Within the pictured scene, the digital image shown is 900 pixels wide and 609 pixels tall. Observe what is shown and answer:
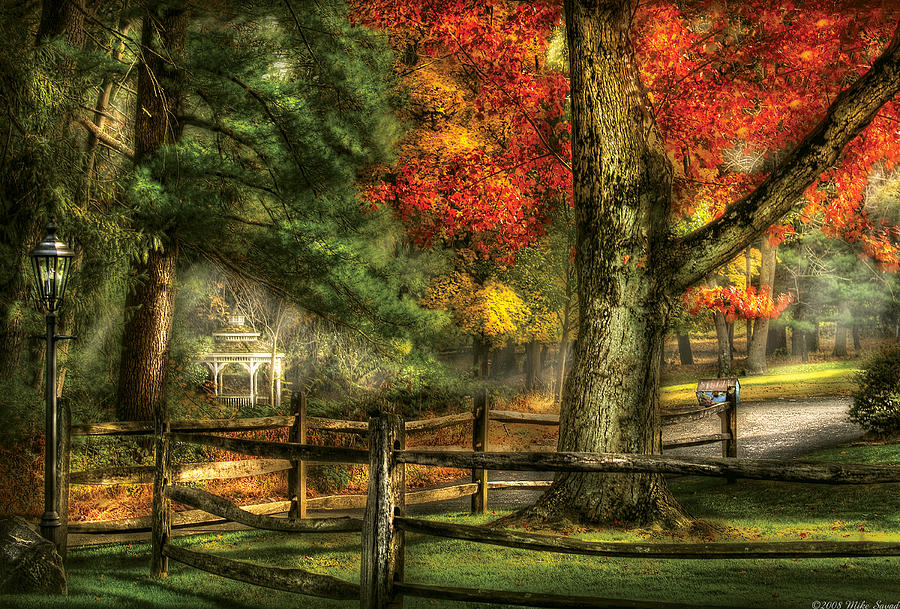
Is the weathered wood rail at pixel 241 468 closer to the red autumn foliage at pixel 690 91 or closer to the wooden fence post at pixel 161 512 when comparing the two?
the wooden fence post at pixel 161 512

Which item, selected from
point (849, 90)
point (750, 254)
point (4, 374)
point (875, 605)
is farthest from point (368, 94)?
point (750, 254)

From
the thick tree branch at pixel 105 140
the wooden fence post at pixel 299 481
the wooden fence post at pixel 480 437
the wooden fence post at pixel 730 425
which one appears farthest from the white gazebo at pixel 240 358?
the wooden fence post at pixel 730 425

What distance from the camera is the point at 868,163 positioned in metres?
14.1

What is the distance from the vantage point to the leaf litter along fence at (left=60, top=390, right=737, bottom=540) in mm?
9680

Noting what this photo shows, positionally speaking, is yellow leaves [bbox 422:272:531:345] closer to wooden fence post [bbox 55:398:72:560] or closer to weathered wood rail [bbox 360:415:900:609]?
wooden fence post [bbox 55:398:72:560]

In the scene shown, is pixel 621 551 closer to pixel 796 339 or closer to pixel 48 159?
pixel 48 159

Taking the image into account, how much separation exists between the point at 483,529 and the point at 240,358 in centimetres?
1937

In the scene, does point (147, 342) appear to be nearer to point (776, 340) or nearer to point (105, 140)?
point (105, 140)

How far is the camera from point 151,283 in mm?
16078

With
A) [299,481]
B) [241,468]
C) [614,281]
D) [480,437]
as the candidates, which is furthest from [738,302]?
[241,468]

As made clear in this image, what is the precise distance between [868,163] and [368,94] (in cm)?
888

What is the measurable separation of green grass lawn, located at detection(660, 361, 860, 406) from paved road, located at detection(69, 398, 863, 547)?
2.85m

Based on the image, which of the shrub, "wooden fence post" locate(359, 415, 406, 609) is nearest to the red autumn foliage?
the shrub

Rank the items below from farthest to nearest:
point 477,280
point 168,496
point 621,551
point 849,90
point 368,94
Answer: point 477,280 → point 368,94 → point 849,90 → point 168,496 → point 621,551
